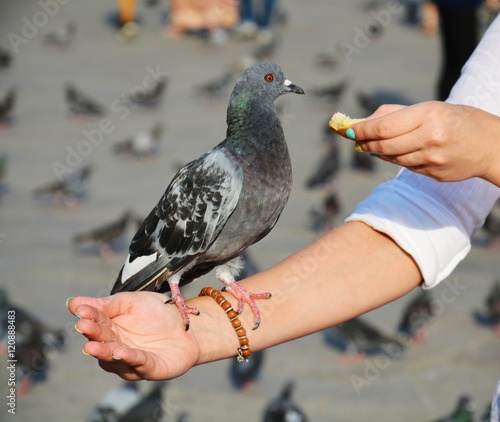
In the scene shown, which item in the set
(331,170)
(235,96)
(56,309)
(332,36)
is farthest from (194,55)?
(235,96)

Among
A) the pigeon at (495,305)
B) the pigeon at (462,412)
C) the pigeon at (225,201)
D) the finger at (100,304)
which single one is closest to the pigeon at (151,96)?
the pigeon at (495,305)

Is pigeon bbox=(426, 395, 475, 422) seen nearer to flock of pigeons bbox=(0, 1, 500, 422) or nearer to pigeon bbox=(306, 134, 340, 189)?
flock of pigeons bbox=(0, 1, 500, 422)

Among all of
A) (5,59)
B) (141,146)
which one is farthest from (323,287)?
(5,59)

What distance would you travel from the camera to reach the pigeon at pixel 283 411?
4.38 meters

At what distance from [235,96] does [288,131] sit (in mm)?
6359

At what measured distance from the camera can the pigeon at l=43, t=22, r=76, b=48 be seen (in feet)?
39.3

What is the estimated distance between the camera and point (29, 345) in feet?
16.5

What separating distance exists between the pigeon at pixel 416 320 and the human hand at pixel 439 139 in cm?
379

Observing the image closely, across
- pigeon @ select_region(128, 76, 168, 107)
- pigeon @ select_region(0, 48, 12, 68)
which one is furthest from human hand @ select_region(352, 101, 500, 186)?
pigeon @ select_region(0, 48, 12, 68)

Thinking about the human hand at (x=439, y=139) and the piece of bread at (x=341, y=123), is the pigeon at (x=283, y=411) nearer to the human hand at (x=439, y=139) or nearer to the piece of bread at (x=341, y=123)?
the piece of bread at (x=341, y=123)

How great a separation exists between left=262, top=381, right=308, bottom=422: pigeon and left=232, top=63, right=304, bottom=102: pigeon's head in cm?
214

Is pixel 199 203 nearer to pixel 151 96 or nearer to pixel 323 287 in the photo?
pixel 323 287

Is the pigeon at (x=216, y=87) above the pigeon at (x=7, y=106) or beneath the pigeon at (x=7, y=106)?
beneath

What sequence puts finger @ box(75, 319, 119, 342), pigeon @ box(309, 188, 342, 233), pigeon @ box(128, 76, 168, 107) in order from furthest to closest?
pigeon @ box(128, 76, 168, 107), pigeon @ box(309, 188, 342, 233), finger @ box(75, 319, 119, 342)
